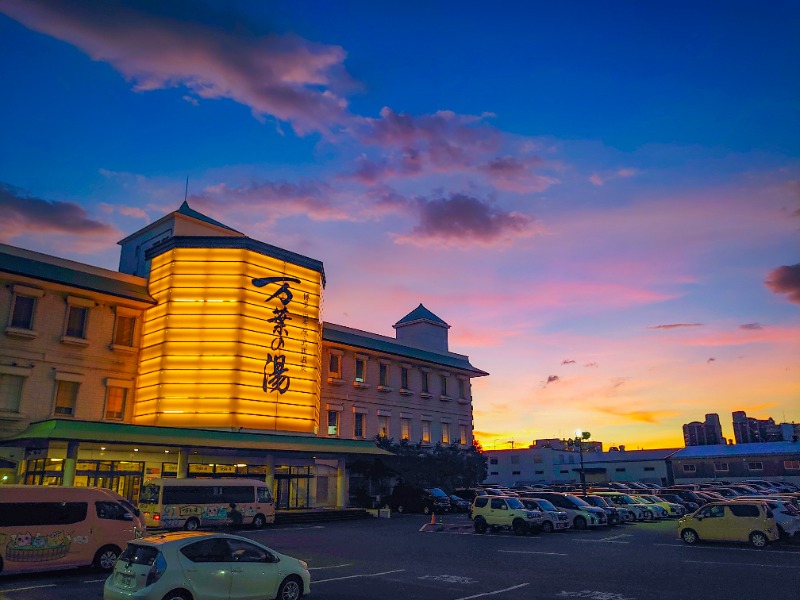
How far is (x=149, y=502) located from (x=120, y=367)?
12.4 metres

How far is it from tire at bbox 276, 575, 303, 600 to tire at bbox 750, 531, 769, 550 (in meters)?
18.5

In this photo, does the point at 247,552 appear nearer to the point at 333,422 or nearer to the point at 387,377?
the point at 333,422

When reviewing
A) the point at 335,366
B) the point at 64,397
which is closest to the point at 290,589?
the point at 64,397

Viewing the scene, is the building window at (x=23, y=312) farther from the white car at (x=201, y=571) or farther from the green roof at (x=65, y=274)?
the white car at (x=201, y=571)

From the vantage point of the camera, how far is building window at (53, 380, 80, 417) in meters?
35.3

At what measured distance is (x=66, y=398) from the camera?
1411 inches

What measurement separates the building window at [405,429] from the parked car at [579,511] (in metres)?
22.3

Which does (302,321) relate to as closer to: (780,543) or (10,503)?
(10,503)

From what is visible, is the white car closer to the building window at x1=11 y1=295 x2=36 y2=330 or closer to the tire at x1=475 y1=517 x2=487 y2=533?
the tire at x1=475 y1=517 x2=487 y2=533

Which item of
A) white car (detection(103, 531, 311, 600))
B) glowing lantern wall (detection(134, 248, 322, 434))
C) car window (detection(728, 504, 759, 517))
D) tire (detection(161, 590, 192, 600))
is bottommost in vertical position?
tire (detection(161, 590, 192, 600))

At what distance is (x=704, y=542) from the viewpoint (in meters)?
24.7

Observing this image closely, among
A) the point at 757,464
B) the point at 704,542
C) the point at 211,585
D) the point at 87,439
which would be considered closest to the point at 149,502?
the point at 87,439

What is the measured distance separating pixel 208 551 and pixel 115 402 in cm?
3054

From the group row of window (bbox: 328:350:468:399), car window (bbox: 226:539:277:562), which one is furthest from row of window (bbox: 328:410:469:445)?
car window (bbox: 226:539:277:562)
